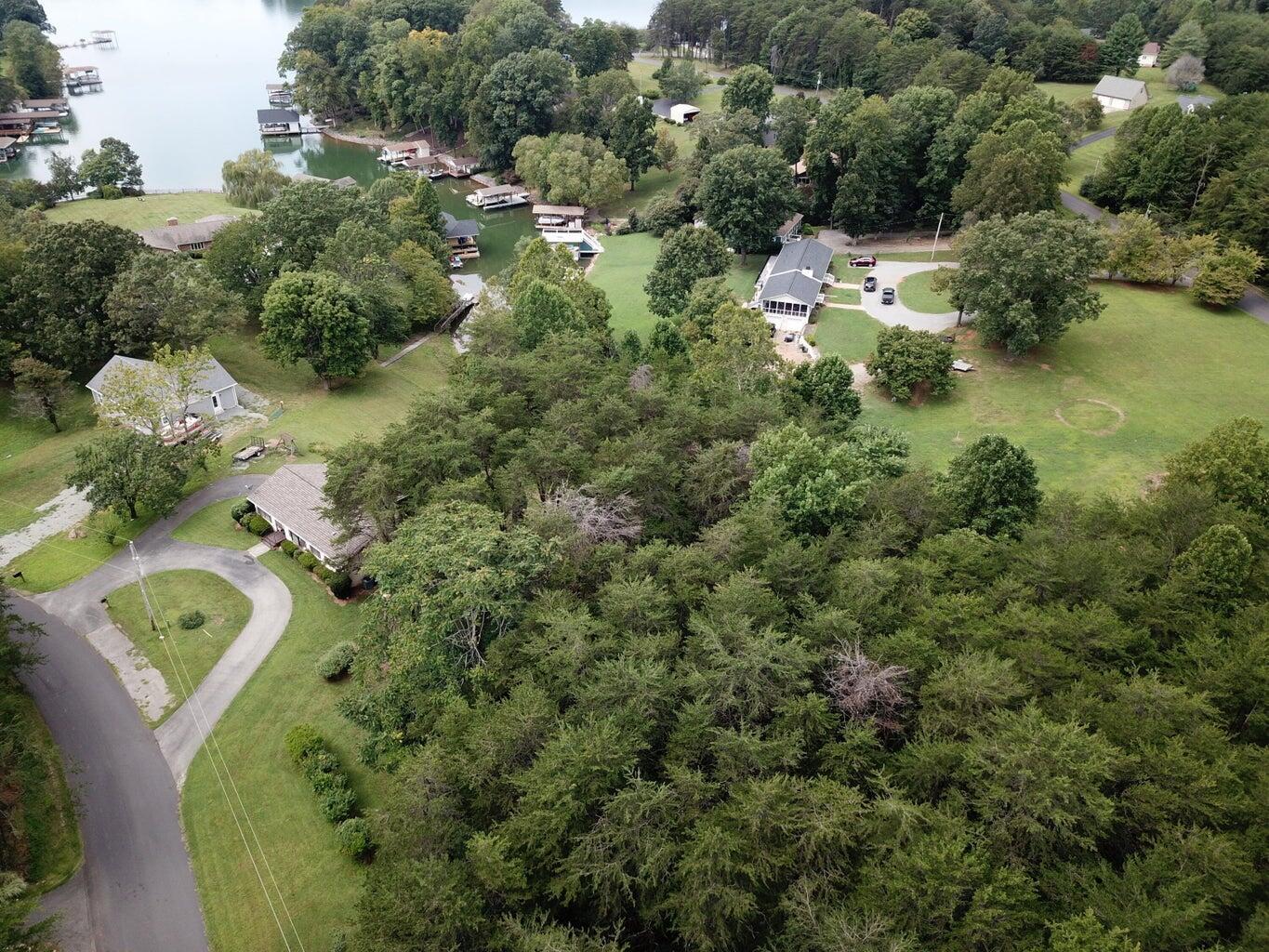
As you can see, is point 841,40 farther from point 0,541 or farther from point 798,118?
point 0,541

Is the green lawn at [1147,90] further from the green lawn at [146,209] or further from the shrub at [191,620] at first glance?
the shrub at [191,620]

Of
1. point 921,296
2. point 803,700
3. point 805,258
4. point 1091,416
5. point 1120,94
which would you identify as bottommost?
point 1091,416

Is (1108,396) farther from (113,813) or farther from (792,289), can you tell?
(113,813)

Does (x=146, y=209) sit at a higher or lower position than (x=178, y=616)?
higher

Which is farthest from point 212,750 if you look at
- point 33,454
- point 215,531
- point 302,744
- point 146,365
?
point 33,454

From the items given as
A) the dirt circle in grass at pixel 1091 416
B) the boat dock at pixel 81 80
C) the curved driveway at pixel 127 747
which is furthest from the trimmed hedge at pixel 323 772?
the boat dock at pixel 81 80

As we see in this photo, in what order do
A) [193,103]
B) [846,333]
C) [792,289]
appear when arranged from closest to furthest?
[846,333]
[792,289]
[193,103]

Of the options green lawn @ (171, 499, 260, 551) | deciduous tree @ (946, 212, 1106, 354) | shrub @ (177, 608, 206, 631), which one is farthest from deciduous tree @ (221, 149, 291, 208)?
deciduous tree @ (946, 212, 1106, 354)
